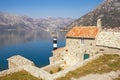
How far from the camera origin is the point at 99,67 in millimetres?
25734

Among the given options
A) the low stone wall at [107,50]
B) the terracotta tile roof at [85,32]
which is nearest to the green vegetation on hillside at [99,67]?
the low stone wall at [107,50]

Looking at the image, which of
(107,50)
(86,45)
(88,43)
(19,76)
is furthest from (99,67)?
(86,45)

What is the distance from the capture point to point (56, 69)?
34750mm

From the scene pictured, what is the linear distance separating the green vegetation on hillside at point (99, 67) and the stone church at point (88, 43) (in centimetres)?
326

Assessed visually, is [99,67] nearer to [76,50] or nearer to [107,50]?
[107,50]

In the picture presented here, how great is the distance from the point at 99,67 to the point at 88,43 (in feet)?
39.8

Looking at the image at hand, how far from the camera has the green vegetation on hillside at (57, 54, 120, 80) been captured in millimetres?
23016

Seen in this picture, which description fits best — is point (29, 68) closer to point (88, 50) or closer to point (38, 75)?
point (38, 75)

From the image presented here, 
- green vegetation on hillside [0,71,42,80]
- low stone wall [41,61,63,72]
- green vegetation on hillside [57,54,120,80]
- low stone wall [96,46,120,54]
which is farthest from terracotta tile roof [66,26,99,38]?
green vegetation on hillside [0,71,42,80]

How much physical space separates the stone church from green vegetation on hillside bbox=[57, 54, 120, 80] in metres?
3.26

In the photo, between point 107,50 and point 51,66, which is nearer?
point 51,66

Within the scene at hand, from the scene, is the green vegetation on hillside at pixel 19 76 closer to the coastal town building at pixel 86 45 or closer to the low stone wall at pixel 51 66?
the coastal town building at pixel 86 45

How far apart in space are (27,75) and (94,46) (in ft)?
61.9

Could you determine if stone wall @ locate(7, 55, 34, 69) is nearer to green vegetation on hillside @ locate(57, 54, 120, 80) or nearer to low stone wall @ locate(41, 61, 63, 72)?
green vegetation on hillside @ locate(57, 54, 120, 80)
